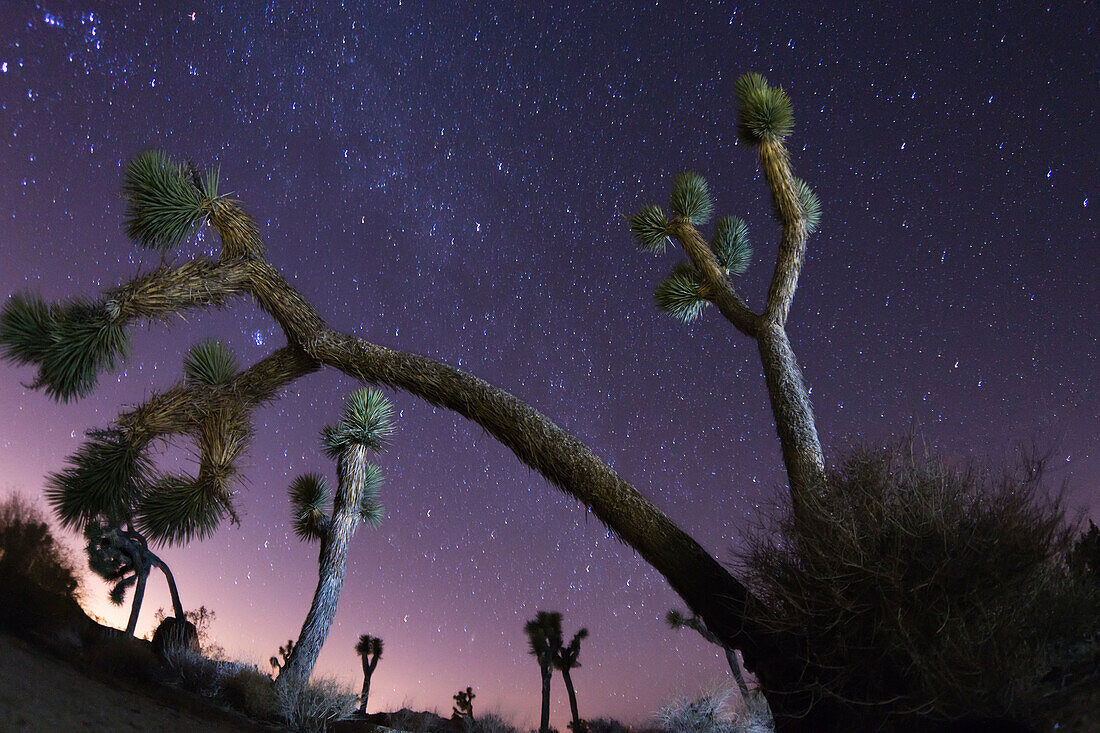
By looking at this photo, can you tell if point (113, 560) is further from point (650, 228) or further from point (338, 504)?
point (650, 228)

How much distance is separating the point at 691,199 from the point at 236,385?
700 centimetres

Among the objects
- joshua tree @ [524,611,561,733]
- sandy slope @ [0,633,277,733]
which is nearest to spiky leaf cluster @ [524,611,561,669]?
joshua tree @ [524,611,561,733]

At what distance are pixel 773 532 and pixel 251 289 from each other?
5.80 metres

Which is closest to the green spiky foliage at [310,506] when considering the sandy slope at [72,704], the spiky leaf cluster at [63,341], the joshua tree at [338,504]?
the joshua tree at [338,504]

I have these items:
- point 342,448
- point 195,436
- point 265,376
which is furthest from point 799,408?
point 342,448

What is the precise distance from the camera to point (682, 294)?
10.6m

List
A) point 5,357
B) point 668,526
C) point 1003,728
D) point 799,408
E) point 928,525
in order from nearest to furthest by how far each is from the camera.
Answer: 1. point 1003,728
2. point 928,525
3. point 668,526
4. point 5,357
5. point 799,408

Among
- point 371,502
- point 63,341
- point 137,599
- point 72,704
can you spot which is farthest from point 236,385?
point 137,599

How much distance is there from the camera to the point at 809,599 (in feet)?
15.9

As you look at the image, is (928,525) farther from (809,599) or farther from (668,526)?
(668,526)

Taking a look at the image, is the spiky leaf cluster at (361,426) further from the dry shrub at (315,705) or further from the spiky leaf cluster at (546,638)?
the spiky leaf cluster at (546,638)

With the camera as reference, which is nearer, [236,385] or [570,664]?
[236,385]

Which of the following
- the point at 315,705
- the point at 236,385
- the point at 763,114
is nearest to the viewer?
the point at 236,385

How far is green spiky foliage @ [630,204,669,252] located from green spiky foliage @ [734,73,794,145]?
1.68 m
